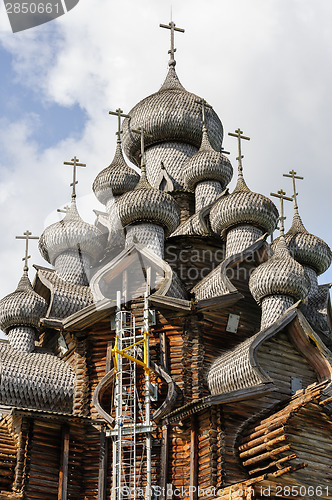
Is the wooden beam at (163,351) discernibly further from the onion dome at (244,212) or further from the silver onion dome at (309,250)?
the silver onion dome at (309,250)

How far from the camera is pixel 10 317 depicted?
1410 centimetres

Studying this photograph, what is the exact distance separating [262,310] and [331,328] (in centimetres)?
275

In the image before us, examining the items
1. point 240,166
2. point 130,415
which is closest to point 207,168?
point 240,166

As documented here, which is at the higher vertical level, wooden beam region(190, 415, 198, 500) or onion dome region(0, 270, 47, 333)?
onion dome region(0, 270, 47, 333)

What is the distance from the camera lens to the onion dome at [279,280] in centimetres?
1288

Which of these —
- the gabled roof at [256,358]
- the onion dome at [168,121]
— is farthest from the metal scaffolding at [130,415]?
the onion dome at [168,121]

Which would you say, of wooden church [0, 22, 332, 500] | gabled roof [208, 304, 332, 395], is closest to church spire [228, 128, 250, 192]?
wooden church [0, 22, 332, 500]

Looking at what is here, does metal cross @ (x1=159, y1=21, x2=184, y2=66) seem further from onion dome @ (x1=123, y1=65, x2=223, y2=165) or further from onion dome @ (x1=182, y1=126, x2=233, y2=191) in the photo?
onion dome @ (x1=182, y1=126, x2=233, y2=191)

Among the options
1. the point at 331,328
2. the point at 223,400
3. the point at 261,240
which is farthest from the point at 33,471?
the point at 331,328

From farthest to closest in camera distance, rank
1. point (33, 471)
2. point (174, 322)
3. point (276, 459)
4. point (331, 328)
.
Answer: point (331, 328) < point (174, 322) < point (33, 471) < point (276, 459)

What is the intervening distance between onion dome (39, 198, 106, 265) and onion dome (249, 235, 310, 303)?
3328 mm

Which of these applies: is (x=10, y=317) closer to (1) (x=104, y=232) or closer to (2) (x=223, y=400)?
(1) (x=104, y=232)

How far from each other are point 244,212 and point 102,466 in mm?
4791

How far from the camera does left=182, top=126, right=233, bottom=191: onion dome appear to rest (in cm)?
1591
